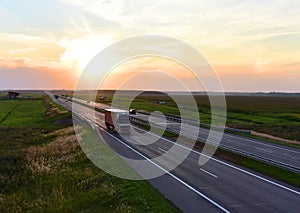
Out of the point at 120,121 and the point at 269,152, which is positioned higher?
the point at 120,121

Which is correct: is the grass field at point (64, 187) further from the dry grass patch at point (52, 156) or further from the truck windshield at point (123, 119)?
the truck windshield at point (123, 119)

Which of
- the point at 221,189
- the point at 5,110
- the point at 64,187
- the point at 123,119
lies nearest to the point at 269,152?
the point at 221,189

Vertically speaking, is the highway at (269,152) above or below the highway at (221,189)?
above

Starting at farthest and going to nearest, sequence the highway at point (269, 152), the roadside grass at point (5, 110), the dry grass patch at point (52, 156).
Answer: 1. the roadside grass at point (5, 110)
2. the highway at point (269, 152)
3. the dry grass patch at point (52, 156)

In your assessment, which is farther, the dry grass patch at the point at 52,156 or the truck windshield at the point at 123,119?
the truck windshield at the point at 123,119

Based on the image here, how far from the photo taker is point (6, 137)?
51.7 meters

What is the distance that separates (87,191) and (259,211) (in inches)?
440

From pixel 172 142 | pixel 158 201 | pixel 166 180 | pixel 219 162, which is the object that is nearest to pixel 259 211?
pixel 158 201

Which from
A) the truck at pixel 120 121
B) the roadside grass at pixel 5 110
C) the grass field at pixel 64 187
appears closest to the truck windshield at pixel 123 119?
the truck at pixel 120 121

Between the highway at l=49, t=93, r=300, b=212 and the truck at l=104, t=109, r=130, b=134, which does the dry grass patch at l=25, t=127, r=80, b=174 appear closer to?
the truck at l=104, t=109, r=130, b=134

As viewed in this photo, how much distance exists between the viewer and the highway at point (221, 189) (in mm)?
18844

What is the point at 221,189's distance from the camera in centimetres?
2206

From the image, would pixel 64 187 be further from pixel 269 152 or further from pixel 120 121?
pixel 120 121

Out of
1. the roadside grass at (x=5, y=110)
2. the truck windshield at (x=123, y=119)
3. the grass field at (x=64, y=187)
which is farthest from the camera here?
the roadside grass at (x=5, y=110)
